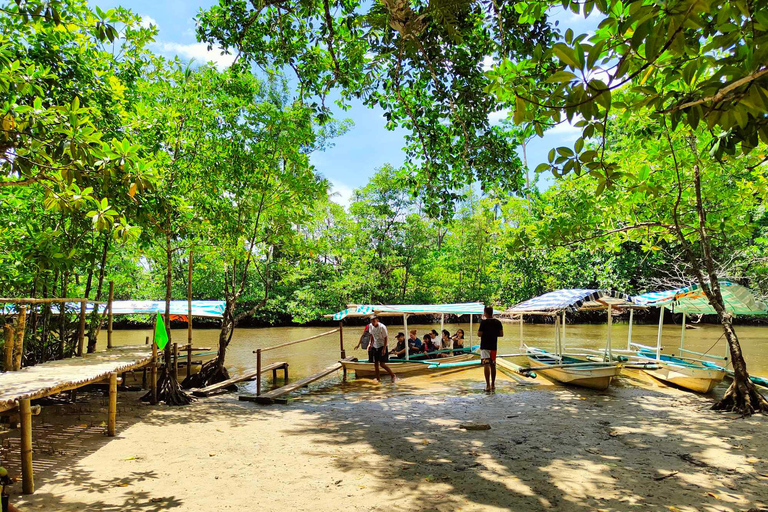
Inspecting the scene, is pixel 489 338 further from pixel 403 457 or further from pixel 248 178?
pixel 248 178

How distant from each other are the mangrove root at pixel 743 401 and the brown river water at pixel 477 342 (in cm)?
456

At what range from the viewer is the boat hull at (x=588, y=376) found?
952 cm

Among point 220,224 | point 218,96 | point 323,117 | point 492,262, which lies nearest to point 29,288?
point 220,224

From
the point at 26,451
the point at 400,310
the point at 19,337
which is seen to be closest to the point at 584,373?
the point at 400,310

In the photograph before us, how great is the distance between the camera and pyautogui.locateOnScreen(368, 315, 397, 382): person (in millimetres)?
11048

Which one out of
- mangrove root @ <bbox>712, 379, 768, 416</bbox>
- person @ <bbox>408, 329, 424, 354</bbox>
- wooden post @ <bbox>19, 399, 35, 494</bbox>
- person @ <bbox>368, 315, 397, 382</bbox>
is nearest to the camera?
wooden post @ <bbox>19, 399, 35, 494</bbox>

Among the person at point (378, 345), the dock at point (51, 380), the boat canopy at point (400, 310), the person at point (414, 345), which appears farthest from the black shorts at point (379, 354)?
the dock at point (51, 380)

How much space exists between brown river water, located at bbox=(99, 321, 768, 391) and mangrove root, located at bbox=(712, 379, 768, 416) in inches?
179

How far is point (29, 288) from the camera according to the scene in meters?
8.02

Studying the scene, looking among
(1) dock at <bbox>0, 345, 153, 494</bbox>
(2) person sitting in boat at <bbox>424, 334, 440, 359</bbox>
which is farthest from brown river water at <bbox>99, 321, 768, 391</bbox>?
(1) dock at <bbox>0, 345, 153, 494</bbox>

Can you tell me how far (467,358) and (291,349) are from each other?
9283mm

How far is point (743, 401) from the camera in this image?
24.8 feet

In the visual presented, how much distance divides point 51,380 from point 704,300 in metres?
12.1

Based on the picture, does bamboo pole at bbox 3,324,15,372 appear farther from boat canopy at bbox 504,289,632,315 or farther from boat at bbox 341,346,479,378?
boat canopy at bbox 504,289,632,315
